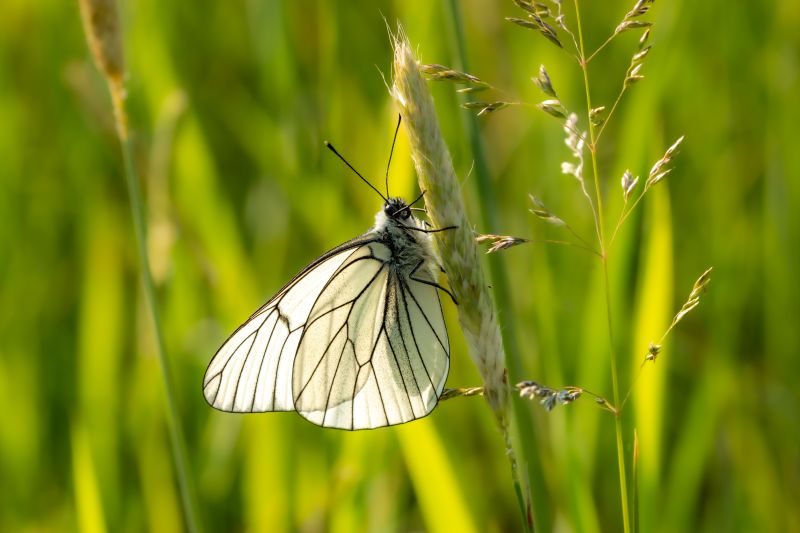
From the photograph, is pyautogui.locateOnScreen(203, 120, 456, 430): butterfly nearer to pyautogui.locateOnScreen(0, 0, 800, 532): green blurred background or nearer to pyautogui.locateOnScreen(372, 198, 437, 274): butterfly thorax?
pyautogui.locateOnScreen(372, 198, 437, 274): butterfly thorax

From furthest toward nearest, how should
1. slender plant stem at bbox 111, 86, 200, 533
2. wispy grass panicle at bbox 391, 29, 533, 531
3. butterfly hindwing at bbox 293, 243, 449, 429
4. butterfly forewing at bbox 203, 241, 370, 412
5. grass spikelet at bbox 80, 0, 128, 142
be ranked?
1. butterfly forewing at bbox 203, 241, 370, 412
2. butterfly hindwing at bbox 293, 243, 449, 429
3. grass spikelet at bbox 80, 0, 128, 142
4. slender plant stem at bbox 111, 86, 200, 533
5. wispy grass panicle at bbox 391, 29, 533, 531

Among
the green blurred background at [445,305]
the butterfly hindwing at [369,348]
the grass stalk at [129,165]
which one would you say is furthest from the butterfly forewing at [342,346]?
the grass stalk at [129,165]

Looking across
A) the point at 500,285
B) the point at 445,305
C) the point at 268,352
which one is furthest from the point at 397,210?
the point at 445,305

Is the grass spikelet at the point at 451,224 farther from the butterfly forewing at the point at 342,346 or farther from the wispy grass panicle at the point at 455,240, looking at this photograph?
the butterfly forewing at the point at 342,346

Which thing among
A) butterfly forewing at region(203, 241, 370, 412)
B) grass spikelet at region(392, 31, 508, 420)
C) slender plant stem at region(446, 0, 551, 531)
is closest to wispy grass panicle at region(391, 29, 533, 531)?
grass spikelet at region(392, 31, 508, 420)

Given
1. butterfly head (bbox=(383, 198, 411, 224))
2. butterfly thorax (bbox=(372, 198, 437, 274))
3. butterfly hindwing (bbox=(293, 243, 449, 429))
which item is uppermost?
butterfly head (bbox=(383, 198, 411, 224))

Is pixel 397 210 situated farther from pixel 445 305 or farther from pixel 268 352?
pixel 445 305
